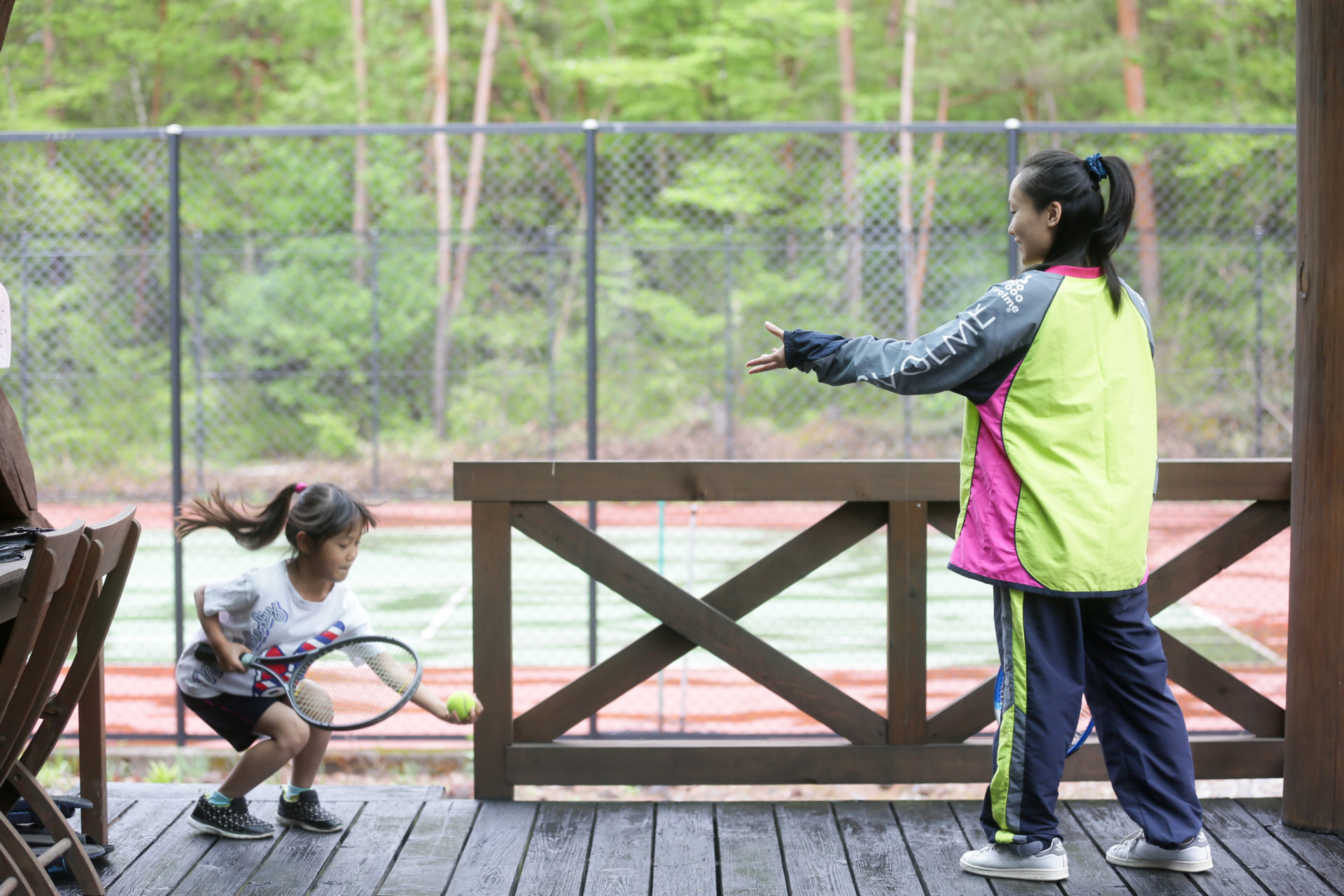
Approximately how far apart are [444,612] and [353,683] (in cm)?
554

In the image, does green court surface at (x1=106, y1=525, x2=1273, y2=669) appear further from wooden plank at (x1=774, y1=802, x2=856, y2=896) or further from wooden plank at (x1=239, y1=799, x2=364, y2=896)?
wooden plank at (x1=239, y1=799, x2=364, y2=896)

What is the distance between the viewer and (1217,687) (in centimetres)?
324

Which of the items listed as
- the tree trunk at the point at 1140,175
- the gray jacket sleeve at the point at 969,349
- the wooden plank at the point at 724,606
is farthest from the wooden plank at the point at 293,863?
the tree trunk at the point at 1140,175

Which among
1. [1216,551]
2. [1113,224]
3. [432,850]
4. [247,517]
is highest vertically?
[1113,224]

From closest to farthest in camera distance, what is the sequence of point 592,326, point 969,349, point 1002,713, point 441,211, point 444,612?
1. point 969,349
2. point 1002,713
3. point 592,326
4. point 444,612
5. point 441,211

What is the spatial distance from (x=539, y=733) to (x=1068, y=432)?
5.50ft

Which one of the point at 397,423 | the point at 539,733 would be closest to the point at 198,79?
the point at 397,423

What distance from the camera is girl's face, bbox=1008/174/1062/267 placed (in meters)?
2.53

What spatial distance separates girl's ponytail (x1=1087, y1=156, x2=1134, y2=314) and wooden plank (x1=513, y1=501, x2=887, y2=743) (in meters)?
0.92

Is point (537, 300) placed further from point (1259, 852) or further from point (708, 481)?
point (1259, 852)

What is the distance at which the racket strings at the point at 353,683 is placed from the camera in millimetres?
2723

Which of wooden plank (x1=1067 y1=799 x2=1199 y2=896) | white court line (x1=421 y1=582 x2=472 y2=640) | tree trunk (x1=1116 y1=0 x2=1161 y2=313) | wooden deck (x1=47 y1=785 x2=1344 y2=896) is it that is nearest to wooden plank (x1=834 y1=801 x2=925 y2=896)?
wooden deck (x1=47 y1=785 x2=1344 y2=896)

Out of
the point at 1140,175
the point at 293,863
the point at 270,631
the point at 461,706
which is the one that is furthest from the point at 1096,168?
the point at 1140,175

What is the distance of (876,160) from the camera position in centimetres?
1689
